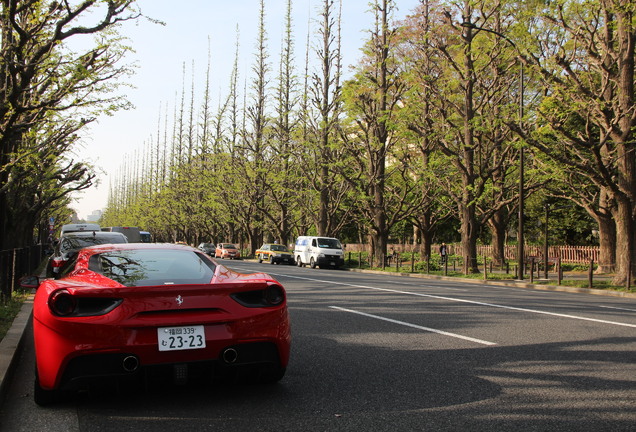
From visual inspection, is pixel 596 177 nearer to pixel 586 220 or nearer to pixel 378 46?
pixel 378 46

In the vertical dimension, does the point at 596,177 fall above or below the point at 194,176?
below

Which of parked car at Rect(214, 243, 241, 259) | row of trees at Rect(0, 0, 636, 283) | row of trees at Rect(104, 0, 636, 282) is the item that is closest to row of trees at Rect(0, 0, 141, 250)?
row of trees at Rect(0, 0, 636, 283)

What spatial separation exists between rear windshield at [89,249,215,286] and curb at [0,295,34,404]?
129cm

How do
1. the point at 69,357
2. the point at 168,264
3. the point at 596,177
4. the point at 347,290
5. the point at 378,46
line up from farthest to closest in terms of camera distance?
the point at 378,46 → the point at 596,177 → the point at 347,290 → the point at 168,264 → the point at 69,357

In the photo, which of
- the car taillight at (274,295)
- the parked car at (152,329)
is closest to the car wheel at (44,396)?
the parked car at (152,329)

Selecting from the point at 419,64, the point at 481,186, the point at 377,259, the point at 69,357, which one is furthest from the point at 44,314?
the point at 377,259

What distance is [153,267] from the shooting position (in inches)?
199

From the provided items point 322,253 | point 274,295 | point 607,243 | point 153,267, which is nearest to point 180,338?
point 274,295

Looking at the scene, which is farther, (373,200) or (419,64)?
(373,200)

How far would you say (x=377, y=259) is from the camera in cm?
3503

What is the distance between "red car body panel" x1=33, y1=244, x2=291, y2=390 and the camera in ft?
13.5

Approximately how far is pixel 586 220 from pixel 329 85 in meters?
20.1

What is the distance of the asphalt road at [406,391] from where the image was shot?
160 inches

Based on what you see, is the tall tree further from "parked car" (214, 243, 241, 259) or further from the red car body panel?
"parked car" (214, 243, 241, 259)
